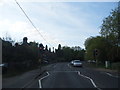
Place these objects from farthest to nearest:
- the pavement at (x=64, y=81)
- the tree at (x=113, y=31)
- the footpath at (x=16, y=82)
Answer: the tree at (x=113, y=31)
the pavement at (x=64, y=81)
the footpath at (x=16, y=82)

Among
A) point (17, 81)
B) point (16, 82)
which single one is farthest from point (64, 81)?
point (16, 82)

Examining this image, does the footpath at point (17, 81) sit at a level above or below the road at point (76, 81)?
above

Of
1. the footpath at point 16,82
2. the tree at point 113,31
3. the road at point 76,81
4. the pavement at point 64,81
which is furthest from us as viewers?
the tree at point 113,31

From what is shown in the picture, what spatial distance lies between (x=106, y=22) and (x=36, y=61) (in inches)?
659

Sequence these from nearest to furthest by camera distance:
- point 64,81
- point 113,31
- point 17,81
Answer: point 17,81
point 64,81
point 113,31

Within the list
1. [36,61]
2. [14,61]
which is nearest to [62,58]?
[36,61]

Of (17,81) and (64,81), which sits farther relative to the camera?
(64,81)

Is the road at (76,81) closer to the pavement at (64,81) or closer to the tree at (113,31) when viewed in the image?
the pavement at (64,81)

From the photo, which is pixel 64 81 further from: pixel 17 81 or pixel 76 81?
pixel 17 81

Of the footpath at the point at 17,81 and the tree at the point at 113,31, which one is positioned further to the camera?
the tree at the point at 113,31

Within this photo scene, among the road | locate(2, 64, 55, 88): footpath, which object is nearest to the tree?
the road

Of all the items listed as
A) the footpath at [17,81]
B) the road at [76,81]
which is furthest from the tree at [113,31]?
the footpath at [17,81]

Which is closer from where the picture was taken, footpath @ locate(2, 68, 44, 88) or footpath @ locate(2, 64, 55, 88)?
footpath @ locate(2, 68, 44, 88)

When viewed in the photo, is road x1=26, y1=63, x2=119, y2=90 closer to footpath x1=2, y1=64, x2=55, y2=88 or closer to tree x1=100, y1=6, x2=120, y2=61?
footpath x1=2, y1=64, x2=55, y2=88
